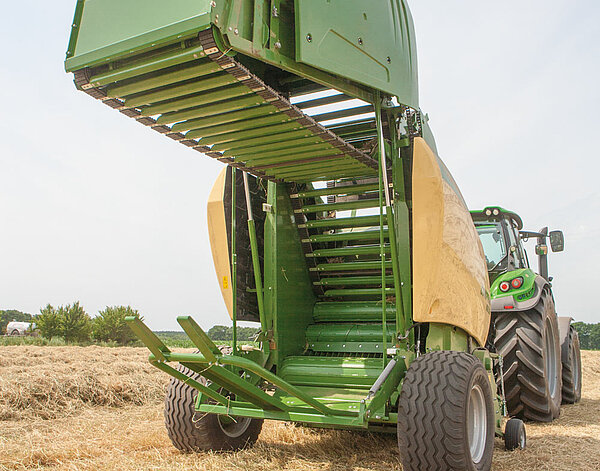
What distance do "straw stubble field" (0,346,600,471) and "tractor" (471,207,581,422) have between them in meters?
0.27

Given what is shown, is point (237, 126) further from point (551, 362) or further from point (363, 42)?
point (551, 362)

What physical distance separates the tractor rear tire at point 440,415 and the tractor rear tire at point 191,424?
1395 millimetres

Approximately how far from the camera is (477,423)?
350 centimetres

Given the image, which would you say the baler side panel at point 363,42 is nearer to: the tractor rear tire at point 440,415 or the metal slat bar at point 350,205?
the metal slat bar at point 350,205

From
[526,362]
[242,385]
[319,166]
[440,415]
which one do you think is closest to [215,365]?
[242,385]

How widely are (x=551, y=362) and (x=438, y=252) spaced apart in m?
3.20

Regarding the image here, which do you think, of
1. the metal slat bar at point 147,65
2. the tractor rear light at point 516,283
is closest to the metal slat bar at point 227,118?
the metal slat bar at point 147,65

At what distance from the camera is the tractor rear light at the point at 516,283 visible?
552 centimetres

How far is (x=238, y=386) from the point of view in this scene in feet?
11.5

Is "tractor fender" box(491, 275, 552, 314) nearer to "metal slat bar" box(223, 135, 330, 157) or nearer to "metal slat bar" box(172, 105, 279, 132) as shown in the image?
"metal slat bar" box(223, 135, 330, 157)

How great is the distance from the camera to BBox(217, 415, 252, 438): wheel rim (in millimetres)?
4066

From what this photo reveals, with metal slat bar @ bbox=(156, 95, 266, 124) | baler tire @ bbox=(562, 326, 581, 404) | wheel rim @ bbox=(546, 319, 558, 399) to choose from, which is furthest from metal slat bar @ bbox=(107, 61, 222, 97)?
baler tire @ bbox=(562, 326, 581, 404)

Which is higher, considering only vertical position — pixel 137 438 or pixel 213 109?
A: pixel 213 109

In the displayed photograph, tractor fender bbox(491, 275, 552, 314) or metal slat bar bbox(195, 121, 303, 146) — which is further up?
metal slat bar bbox(195, 121, 303, 146)
